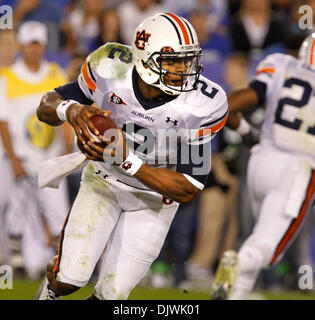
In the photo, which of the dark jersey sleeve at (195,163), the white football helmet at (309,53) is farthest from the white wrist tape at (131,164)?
the white football helmet at (309,53)

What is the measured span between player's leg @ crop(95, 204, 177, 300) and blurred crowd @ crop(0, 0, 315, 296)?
2.22 m

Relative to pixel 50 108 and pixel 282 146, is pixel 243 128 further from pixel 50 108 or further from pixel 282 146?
pixel 50 108

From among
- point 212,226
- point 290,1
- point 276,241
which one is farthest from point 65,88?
point 290,1

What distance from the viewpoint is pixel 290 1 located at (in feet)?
25.4

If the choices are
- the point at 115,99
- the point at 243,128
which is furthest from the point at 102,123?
the point at 243,128

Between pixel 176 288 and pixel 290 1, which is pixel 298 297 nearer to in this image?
pixel 176 288

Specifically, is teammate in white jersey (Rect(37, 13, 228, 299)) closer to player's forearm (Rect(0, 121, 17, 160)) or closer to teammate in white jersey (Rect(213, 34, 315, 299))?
teammate in white jersey (Rect(213, 34, 315, 299))

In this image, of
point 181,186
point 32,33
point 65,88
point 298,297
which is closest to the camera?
point 181,186

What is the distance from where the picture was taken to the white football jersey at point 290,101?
5469 mm

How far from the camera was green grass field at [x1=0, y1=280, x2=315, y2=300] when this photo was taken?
5895 millimetres

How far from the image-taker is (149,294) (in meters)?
6.30

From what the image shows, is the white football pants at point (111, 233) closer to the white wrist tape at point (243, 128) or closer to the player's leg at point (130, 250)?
the player's leg at point (130, 250)

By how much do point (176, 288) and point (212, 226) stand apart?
64 cm

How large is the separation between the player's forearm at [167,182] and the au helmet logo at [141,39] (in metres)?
0.60
